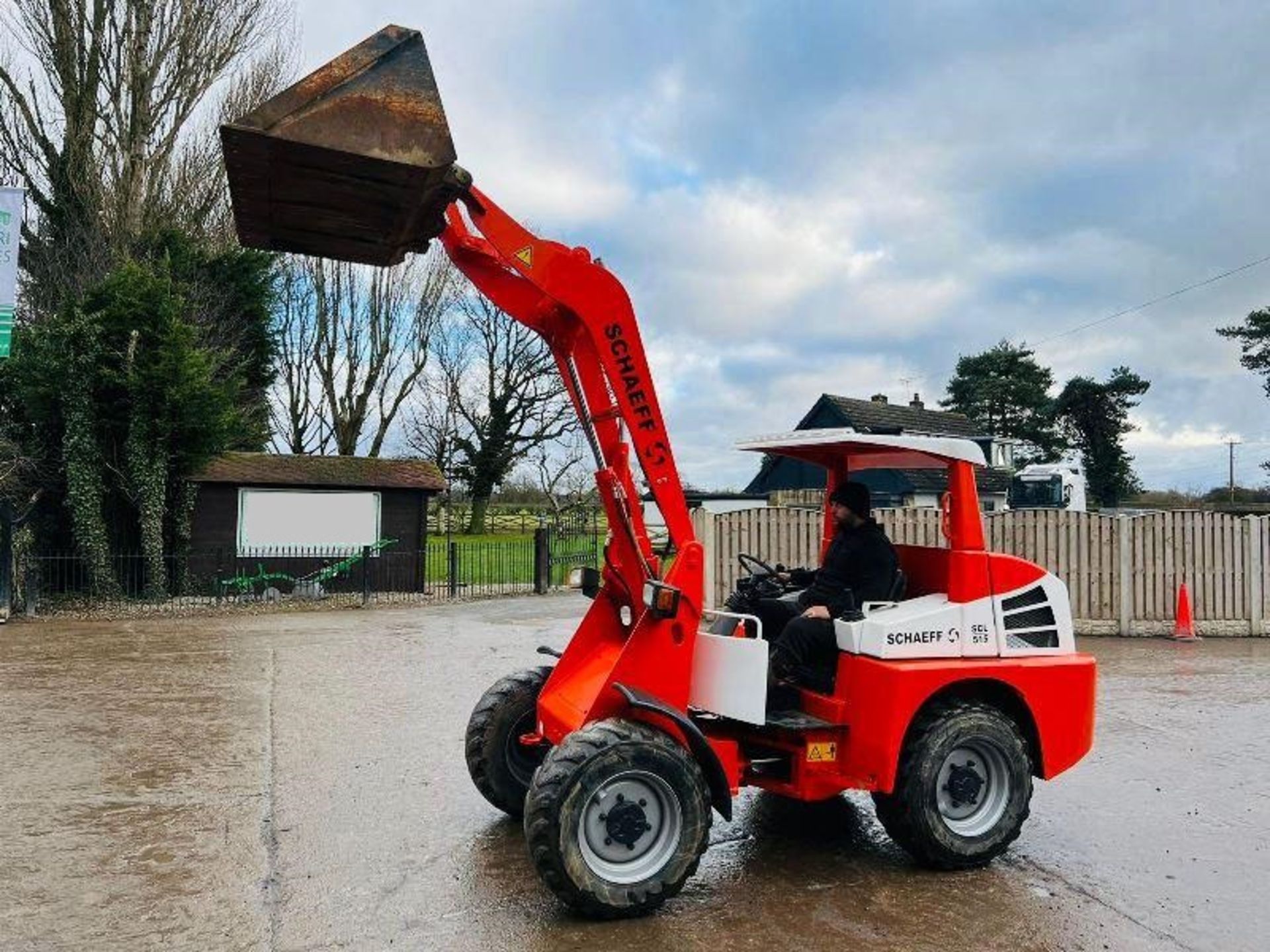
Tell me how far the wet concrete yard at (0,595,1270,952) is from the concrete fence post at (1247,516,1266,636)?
5.19m

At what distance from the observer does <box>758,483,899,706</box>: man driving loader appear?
5465mm

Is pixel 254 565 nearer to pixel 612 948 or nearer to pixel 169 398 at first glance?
pixel 169 398

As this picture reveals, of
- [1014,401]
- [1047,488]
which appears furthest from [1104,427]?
[1047,488]

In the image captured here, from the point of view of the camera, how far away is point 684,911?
475cm

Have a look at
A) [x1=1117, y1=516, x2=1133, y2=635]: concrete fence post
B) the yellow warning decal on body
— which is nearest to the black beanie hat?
the yellow warning decal on body

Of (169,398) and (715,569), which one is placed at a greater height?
(169,398)

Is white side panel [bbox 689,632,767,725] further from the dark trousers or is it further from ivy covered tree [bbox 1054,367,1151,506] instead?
ivy covered tree [bbox 1054,367,1151,506]

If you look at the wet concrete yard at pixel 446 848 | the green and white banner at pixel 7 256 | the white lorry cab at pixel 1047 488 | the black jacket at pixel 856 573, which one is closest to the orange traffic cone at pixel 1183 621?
the wet concrete yard at pixel 446 848

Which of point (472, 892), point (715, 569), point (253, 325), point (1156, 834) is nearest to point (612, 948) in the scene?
point (472, 892)

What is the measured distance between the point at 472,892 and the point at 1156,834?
3786mm

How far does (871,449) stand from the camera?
624 centimetres

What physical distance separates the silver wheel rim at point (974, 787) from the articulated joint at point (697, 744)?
45.1 inches

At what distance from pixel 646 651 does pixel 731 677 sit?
0.46 metres

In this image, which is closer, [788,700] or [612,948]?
[612,948]
